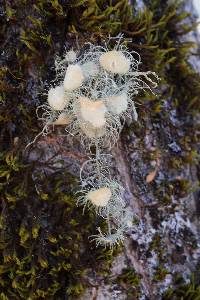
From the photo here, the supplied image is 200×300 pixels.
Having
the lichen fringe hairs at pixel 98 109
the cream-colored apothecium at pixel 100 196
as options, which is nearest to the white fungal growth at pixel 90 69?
the lichen fringe hairs at pixel 98 109

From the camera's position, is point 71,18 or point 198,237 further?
point 198,237

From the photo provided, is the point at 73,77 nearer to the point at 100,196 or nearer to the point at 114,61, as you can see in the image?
the point at 114,61

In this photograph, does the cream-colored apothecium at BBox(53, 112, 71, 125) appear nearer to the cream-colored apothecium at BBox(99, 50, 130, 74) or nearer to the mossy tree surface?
the mossy tree surface

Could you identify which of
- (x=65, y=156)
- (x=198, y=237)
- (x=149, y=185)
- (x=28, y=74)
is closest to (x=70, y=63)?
(x=28, y=74)

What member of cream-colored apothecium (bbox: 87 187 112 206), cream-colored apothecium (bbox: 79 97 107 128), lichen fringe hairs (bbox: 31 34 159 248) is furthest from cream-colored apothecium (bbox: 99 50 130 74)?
cream-colored apothecium (bbox: 87 187 112 206)

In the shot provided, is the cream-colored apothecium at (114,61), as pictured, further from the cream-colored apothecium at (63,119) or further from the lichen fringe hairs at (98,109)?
the cream-colored apothecium at (63,119)

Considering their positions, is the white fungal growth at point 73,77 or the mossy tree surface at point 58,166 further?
the mossy tree surface at point 58,166

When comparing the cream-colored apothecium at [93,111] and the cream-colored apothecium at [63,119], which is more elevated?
the cream-colored apothecium at [63,119]

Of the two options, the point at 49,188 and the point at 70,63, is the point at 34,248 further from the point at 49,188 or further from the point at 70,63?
the point at 70,63
